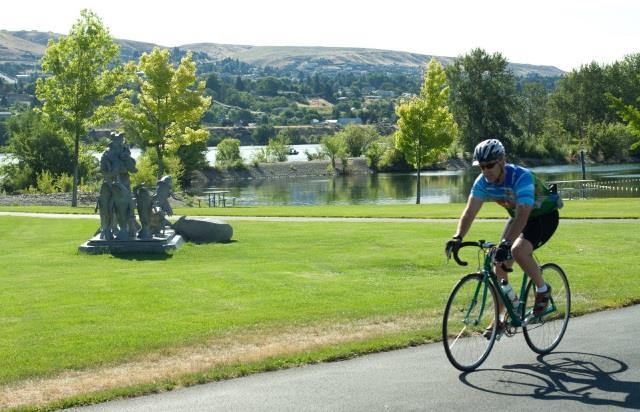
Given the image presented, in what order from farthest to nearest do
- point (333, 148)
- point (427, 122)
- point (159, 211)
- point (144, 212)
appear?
point (333, 148), point (427, 122), point (159, 211), point (144, 212)

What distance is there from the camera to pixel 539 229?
350 inches

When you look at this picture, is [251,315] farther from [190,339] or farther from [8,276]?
[8,276]

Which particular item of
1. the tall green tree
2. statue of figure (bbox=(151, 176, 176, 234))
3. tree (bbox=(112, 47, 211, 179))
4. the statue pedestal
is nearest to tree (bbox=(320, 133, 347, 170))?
the tall green tree

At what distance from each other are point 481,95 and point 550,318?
359 feet

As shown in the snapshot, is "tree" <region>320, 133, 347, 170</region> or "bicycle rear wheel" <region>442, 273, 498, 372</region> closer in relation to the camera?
"bicycle rear wheel" <region>442, 273, 498, 372</region>

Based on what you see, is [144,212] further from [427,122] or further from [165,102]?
[427,122]

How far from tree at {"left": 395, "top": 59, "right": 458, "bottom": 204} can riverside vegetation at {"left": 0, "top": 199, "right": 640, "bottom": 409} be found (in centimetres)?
3717

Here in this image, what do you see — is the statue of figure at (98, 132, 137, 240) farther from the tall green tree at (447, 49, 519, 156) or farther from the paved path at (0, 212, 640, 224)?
the tall green tree at (447, 49, 519, 156)

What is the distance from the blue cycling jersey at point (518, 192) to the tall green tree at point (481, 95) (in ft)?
357

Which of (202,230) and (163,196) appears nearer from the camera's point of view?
(163,196)

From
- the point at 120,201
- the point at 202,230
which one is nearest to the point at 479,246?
Answer: the point at 120,201

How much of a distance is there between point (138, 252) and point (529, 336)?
13564mm

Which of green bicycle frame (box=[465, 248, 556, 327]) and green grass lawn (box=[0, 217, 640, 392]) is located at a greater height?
green bicycle frame (box=[465, 248, 556, 327])

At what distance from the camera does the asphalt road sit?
7.57m
